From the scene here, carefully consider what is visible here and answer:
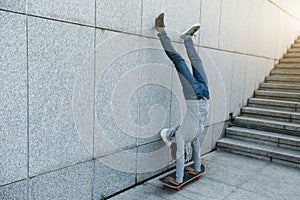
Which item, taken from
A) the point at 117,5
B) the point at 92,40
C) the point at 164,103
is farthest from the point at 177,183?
the point at 117,5

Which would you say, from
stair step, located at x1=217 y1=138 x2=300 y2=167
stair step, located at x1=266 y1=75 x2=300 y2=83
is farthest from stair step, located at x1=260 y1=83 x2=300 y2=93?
stair step, located at x1=217 y1=138 x2=300 y2=167

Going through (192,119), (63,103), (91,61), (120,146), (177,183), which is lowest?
(177,183)

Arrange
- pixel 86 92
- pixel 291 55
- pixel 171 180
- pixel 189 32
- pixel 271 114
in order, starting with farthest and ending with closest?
pixel 291 55
pixel 271 114
pixel 189 32
pixel 171 180
pixel 86 92

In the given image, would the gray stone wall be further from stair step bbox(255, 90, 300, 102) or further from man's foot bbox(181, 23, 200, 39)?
stair step bbox(255, 90, 300, 102)

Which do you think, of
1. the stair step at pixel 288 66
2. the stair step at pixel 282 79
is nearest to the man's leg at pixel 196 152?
the stair step at pixel 282 79

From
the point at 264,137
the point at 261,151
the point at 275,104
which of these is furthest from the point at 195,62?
the point at 275,104

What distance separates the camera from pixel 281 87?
722 cm

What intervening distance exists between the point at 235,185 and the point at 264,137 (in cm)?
209

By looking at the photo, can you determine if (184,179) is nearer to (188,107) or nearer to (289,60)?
(188,107)

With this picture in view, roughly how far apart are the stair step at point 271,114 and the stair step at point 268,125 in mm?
140

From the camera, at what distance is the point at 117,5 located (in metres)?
3.28

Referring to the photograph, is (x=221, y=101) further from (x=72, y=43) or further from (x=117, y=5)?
(x=72, y=43)

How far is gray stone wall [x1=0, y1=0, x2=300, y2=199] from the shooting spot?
2432 millimetres

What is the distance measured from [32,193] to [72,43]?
1.53 m
